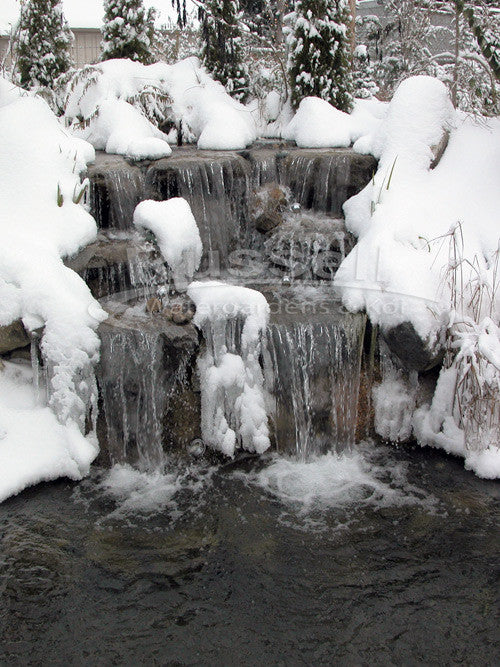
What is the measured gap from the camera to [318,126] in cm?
766

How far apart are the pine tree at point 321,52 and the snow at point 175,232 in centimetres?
371

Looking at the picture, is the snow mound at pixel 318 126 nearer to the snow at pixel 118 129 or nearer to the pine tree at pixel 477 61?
the pine tree at pixel 477 61

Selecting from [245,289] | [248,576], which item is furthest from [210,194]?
[248,576]

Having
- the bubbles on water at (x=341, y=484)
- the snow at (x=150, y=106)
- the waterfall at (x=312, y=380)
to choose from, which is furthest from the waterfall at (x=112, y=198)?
the bubbles on water at (x=341, y=484)

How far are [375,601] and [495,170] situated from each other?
483cm

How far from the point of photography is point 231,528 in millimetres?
3834

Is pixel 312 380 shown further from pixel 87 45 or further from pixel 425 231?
pixel 87 45

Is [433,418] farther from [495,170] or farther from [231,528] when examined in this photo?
[495,170]

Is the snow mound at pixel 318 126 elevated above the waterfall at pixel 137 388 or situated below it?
above

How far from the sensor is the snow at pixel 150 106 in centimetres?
772

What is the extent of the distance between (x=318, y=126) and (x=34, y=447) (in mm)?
5557

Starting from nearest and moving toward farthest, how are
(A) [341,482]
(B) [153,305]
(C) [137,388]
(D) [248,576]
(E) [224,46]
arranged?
(D) [248,576] → (A) [341,482] → (C) [137,388] → (B) [153,305] → (E) [224,46]

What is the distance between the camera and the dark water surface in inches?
119

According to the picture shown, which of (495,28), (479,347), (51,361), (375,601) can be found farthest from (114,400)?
(495,28)
